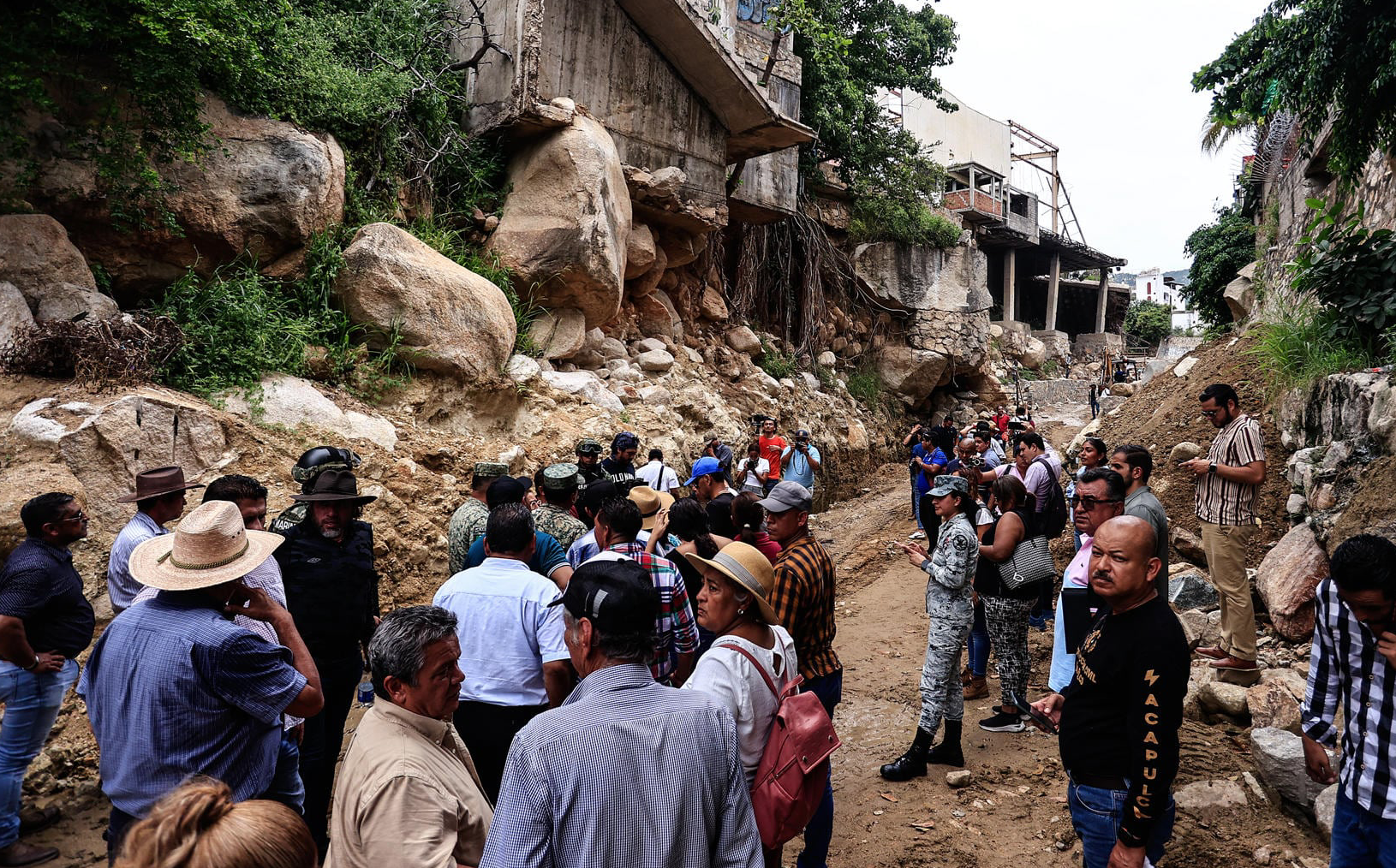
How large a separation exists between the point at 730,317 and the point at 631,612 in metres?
13.1

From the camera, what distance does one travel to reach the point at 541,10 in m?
9.56

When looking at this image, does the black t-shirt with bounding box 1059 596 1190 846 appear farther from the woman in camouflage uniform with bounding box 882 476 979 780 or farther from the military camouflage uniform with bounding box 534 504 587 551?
the military camouflage uniform with bounding box 534 504 587 551

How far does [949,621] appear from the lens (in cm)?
464

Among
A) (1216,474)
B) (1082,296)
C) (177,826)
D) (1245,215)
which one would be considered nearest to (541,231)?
(1216,474)

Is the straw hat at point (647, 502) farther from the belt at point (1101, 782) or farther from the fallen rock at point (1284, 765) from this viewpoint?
the fallen rock at point (1284, 765)

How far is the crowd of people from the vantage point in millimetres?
1836

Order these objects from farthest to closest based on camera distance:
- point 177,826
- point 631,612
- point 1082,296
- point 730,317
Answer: point 1082,296
point 730,317
point 631,612
point 177,826

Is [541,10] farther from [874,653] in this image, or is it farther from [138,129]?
[874,653]

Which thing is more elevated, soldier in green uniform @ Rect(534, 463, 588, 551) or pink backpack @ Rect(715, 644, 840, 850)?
soldier in green uniform @ Rect(534, 463, 588, 551)

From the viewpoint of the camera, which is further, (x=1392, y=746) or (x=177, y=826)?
(x=1392, y=746)

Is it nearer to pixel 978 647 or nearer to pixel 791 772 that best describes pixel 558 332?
pixel 978 647

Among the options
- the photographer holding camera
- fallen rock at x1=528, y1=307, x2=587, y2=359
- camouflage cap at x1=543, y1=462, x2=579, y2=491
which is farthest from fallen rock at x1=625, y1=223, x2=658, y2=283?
camouflage cap at x1=543, y1=462, x2=579, y2=491

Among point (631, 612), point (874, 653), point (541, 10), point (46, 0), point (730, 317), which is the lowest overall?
point (874, 653)

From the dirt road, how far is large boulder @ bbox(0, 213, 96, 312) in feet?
21.4
